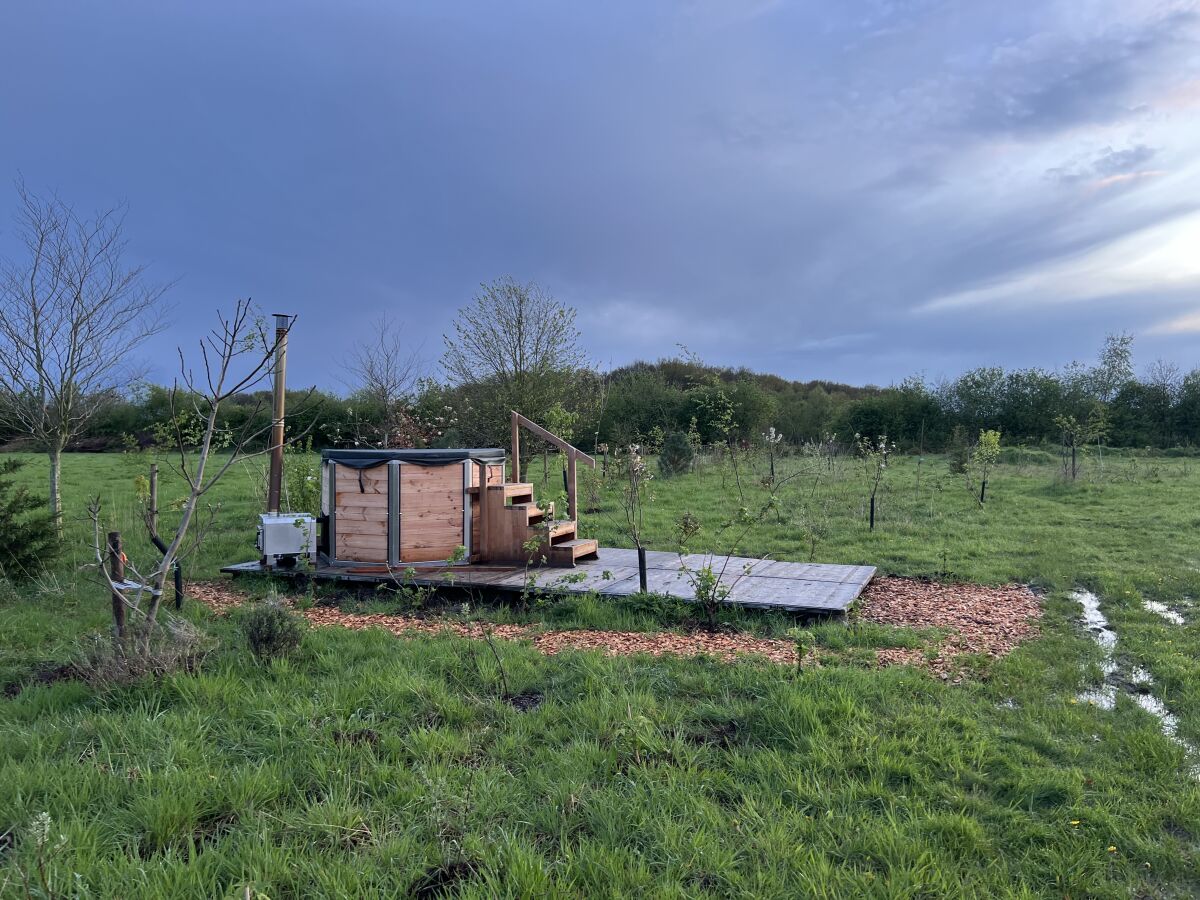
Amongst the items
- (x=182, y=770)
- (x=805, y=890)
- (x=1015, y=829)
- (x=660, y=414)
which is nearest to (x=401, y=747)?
(x=182, y=770)

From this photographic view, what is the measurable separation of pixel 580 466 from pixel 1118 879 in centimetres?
1272

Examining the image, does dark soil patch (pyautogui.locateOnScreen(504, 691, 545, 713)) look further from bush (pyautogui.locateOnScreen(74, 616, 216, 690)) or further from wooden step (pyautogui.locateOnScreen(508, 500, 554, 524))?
wooden step (pyautogui.locateOnScreen(508, 500, 554, 524))

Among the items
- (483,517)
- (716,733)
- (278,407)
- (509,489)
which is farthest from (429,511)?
(716,733)

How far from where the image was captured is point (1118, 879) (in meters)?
2.32

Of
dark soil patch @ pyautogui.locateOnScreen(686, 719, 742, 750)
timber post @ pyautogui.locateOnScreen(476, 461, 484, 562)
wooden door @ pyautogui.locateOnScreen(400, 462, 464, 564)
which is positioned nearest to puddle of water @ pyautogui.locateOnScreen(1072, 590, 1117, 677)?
dark soil patch @ pyautogui.locateOnScreen(686, 719, 742, 750)

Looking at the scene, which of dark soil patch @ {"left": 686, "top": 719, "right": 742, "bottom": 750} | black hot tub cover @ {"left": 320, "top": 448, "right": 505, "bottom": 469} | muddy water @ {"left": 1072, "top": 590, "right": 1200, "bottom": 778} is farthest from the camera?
black hot tub cover @ {"left": 320, "top": 448, "right": 505, "bottom": 469}

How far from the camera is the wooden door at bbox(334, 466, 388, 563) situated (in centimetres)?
690

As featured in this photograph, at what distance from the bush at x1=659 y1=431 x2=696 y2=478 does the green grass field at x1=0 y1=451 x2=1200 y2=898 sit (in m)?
10.9

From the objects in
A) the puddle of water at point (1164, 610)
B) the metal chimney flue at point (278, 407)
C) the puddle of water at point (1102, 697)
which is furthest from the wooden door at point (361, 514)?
the puddle of water at point (1164, 610)

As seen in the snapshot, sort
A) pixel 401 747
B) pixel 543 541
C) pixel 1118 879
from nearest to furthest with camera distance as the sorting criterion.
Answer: pixel 1118 879, pixel 401 747, pixel 543 541

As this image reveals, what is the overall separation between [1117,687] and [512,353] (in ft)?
35.6

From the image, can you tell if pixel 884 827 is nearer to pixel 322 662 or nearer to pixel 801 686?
pixel 801 686

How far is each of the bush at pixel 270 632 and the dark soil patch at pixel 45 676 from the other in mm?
954

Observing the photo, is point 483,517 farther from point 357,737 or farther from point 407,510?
point 357,737
